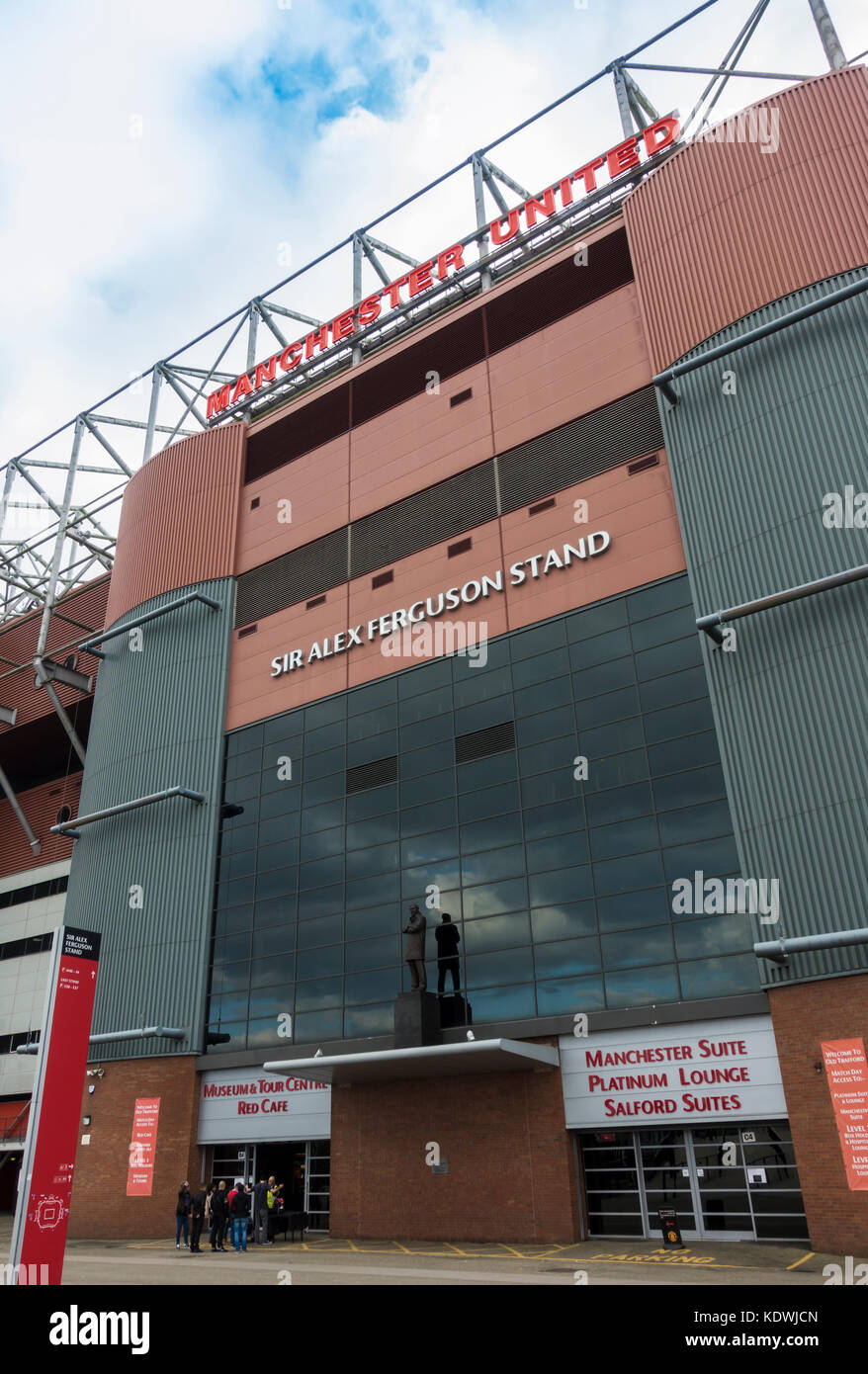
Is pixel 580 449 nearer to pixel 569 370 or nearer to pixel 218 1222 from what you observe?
pixel 569 370

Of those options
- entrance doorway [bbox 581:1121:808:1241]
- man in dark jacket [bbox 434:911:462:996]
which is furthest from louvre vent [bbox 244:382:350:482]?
entrance doorway [bbox 581:1121:808:1241]

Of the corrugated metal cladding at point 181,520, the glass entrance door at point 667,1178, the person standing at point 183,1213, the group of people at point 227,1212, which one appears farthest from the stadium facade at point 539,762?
the group of people at point 227,1212

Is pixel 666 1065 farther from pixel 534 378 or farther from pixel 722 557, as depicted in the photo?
pixel 534 378

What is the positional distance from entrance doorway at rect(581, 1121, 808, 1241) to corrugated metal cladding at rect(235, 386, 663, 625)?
1792cm

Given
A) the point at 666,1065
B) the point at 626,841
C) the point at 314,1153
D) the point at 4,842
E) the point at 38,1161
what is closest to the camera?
the point at 38,1161

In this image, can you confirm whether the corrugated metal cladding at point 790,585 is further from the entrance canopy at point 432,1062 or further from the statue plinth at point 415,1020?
the statue plinth at point 415,1020

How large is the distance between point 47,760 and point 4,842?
4.66 metres

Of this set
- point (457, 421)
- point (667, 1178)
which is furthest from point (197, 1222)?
point (457, 421)

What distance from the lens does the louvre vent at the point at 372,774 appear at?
95.7ft

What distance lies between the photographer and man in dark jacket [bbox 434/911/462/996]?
25.2m

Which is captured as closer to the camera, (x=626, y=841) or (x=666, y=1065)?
(x=666, y=1065)

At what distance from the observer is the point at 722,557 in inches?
955

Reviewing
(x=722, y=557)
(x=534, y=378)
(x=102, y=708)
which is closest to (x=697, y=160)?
(x=534, y=378)

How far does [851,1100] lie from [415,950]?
11.1 meters
